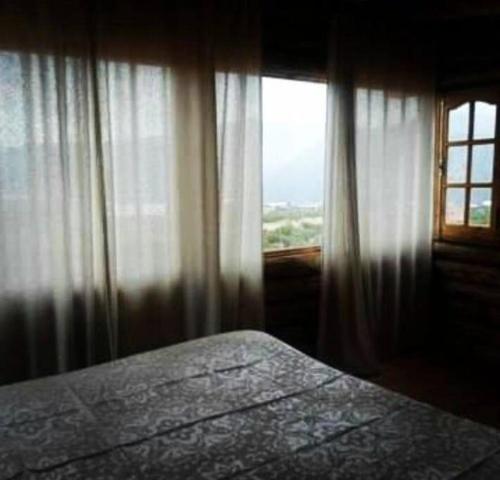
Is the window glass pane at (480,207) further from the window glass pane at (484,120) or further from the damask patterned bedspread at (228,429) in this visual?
the damask patterned bedspread at (228,429)

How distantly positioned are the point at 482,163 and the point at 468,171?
115mm

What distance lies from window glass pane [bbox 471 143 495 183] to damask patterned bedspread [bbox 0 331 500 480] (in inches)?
96.0

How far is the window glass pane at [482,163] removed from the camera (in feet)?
11.7

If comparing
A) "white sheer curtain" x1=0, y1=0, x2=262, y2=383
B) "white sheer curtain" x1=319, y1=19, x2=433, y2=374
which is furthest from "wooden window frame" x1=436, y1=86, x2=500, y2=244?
"white sheer curtain" x1=0, y1=0, x2=262, y2=383

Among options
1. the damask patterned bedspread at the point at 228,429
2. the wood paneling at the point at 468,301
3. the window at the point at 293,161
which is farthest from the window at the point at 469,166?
the damask patterned bedspread at the point at 228,429

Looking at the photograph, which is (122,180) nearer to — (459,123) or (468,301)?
(459,123)

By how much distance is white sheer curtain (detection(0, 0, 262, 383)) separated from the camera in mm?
2262

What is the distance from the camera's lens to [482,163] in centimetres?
363

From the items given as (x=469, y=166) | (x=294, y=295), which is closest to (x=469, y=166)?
(x=469, y=166)

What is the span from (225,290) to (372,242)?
1207 millimetres

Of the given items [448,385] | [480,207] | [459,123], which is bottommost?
[448,385]

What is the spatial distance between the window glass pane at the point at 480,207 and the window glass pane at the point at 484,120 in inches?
15.3

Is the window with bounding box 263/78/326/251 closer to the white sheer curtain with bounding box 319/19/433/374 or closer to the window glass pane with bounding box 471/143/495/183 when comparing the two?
the white sheer curtain with bounding box 319/19/433/374

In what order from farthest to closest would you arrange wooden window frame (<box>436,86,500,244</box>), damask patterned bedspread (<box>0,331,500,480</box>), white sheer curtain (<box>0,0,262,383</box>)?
wooden window frame (<box>436,86,500,244</box>), white sheer curtain (<box>0,0,262,383</box>), damask patterned bedspread (<box>0,331,500,480</box>)
